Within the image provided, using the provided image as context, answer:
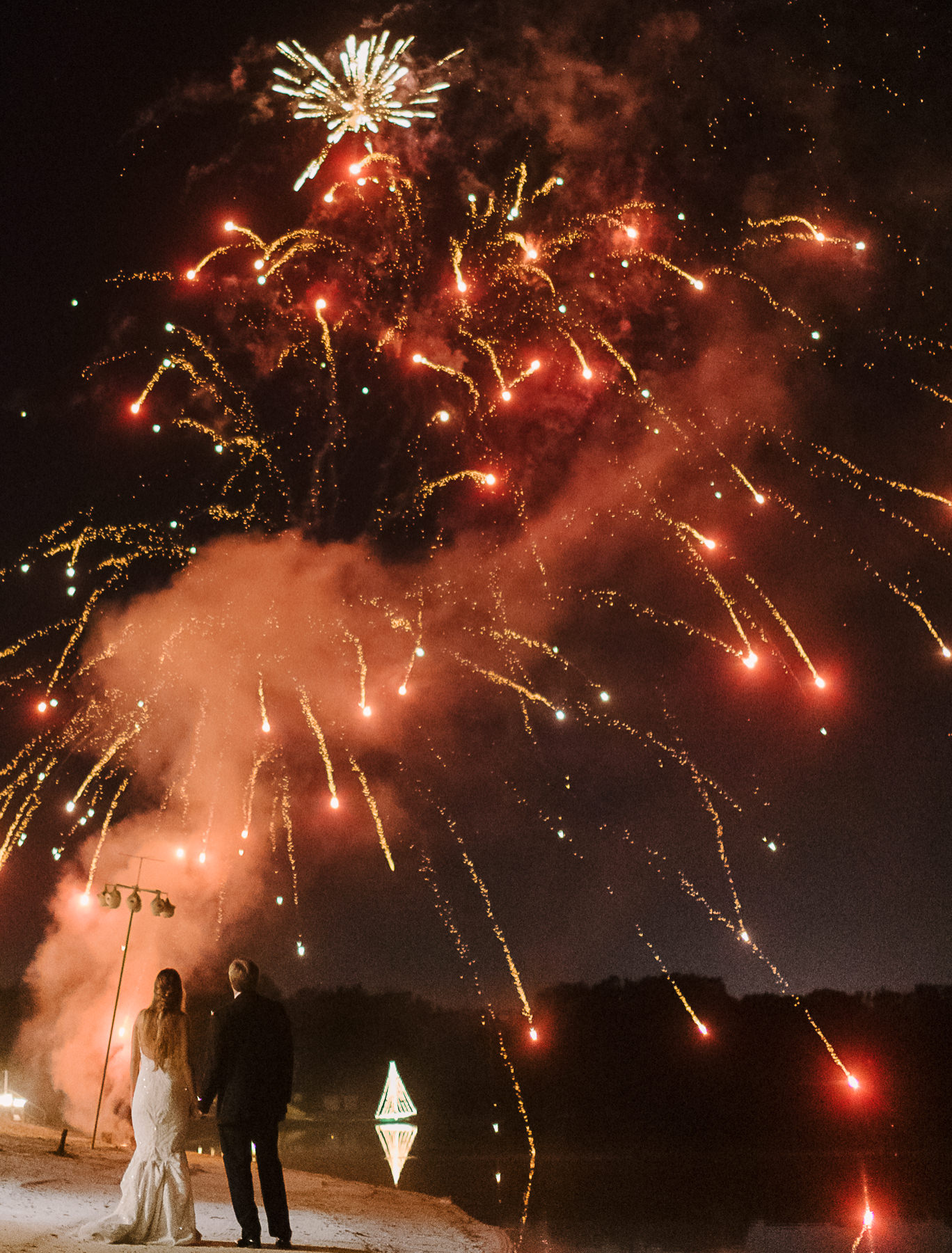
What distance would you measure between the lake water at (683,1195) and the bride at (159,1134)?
496 cm

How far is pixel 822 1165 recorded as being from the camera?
21.7 m

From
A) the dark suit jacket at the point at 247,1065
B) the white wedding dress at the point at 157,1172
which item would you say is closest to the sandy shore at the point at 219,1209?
the white wedding dress at the point at 157,1172

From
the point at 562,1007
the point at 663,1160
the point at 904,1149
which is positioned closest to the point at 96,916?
the point at 663,1160

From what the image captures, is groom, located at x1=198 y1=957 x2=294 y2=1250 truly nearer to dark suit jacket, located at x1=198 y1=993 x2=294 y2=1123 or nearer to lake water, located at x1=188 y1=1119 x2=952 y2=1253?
dark suit jacket, located at x1=198 y1=993 x2=294 y2=1123

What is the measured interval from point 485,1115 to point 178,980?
5213 cm

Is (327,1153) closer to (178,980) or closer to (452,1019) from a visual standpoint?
(178,980)

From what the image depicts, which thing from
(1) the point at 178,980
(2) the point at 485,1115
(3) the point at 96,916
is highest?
(3) the point at 96,916

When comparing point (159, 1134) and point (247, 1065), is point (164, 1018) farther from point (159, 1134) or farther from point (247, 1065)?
point (247, 1065)

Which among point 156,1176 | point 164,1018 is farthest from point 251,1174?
point 164,1018

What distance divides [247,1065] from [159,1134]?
106 centimetres

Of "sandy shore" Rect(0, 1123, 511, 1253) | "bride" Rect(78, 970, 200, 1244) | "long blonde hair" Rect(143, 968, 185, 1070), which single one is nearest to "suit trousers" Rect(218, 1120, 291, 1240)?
"sandy shore" Rect(0, 1123, 511, 1253)

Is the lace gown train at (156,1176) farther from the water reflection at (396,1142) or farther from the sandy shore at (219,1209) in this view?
the water reflection at (396,1142)

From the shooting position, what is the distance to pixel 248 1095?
17.2 feet

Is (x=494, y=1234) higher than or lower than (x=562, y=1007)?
lower
